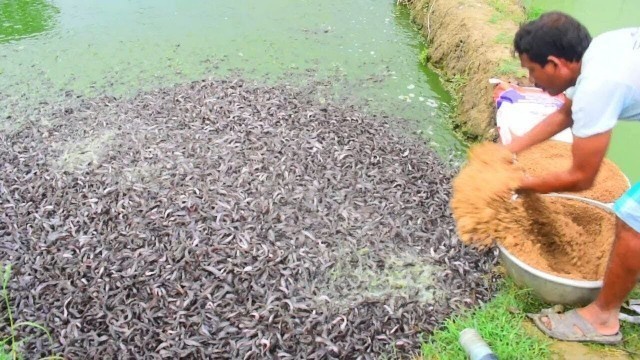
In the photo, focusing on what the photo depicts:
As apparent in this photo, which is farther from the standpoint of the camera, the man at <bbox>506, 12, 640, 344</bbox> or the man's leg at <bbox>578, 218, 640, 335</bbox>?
the man's leg at <bbox>578, 218, 640, 335</bbox>

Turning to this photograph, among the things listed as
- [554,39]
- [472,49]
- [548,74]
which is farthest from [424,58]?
[554,39]

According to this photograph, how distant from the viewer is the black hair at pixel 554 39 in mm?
2531

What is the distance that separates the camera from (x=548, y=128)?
2961 mm

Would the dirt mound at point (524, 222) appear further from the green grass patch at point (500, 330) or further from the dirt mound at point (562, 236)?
the green grass patch at point (500, 330)

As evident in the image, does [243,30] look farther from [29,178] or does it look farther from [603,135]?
[603,135]

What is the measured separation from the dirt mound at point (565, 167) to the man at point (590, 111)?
0.80 metres

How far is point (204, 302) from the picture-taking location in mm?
3264

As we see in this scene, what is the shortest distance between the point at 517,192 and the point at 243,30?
5085mm

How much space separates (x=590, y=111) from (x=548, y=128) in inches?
23.1

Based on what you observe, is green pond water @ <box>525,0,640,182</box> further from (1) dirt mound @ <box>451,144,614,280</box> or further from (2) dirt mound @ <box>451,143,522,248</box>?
(2) dirt mound @ <box>451,143,522,248</box>

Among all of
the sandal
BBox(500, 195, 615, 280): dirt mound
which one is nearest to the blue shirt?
BBox(500, 195, 615, 280): dirt mound

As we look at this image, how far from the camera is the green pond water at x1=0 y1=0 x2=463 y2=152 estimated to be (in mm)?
5812

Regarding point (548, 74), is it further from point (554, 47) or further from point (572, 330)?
point (572, 330)

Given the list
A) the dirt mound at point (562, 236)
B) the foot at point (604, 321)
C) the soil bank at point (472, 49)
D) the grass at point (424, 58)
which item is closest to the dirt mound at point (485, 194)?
the dirt mound at point (562, 236)
